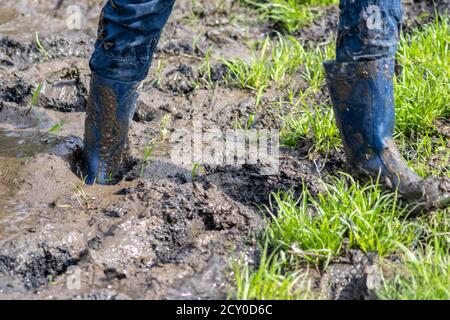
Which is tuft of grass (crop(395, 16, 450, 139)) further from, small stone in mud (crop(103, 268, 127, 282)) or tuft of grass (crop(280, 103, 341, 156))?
small stone in mud (crop(103, 268, 127, 282))

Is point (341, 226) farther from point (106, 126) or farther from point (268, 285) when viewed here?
point (106, 126)

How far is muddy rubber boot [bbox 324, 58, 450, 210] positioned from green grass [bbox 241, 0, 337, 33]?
2.17 metres

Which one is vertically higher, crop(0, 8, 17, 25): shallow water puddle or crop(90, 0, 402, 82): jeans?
crop(90, 0, 402, 82): jeans

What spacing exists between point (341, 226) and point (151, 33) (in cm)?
118

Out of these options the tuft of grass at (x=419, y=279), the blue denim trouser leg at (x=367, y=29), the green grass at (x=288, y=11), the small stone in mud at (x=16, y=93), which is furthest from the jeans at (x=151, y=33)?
the green grass at (x=288, y=11)

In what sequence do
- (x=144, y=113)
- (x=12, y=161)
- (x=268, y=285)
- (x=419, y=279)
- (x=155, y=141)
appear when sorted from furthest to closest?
(x=144, y=113) → (x=155, y=141) → (x=12, y=161) → (x=419, y=279) → (x=268, y=285)

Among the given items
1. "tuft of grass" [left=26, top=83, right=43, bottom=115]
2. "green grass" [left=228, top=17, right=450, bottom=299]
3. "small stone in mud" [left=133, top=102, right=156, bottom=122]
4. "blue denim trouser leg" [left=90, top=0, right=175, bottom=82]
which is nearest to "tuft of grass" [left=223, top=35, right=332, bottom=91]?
"green grass" [left=228, top=17, right=450, bottom=299]

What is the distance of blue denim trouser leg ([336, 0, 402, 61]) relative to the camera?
346 cm

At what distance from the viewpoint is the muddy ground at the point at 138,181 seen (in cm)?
341

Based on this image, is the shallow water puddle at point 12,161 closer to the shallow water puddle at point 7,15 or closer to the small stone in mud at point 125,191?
the small stone in mud at point 125,191

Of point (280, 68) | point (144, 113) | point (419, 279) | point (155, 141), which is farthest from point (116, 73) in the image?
point (419, 279)

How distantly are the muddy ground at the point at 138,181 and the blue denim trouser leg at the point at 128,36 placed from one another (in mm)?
554

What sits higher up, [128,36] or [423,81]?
[128,36]

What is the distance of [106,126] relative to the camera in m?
4.04
